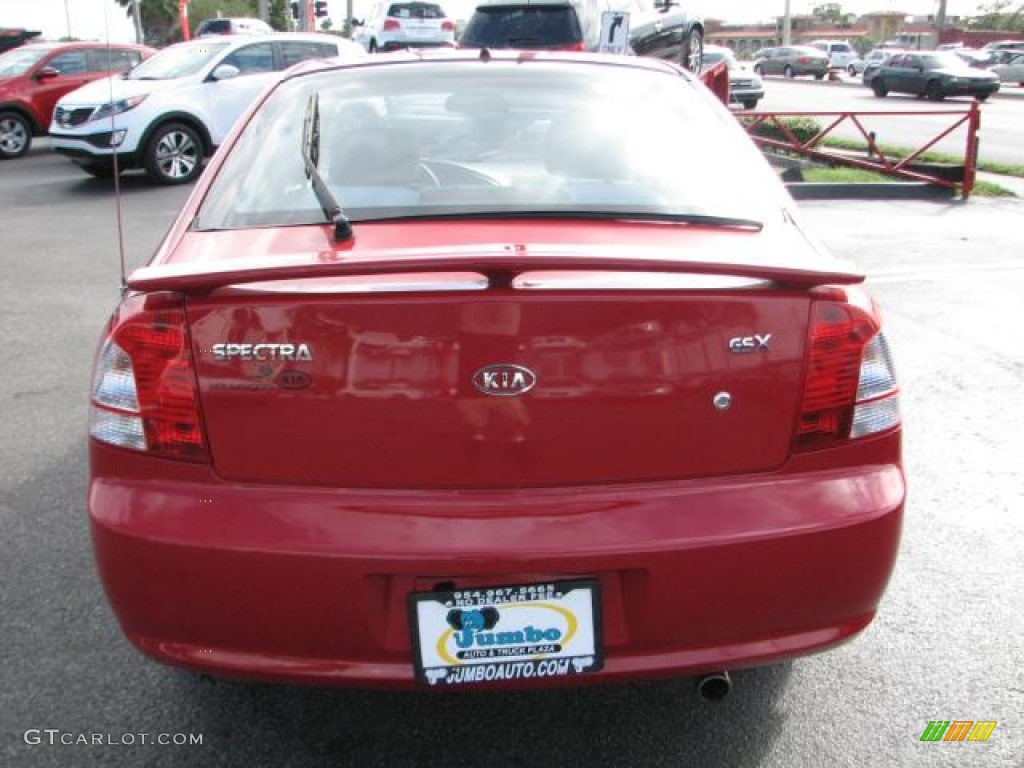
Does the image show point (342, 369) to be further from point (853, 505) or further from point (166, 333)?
point (853, 505)

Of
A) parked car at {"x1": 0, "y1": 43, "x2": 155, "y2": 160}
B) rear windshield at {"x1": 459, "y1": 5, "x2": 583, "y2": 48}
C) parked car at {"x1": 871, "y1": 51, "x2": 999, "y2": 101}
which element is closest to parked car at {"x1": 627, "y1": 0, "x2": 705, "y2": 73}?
rear windshield at {"x1": 459, "y1": 5, "x2": 583, "y2": 48}

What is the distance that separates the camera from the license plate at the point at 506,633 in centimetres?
201

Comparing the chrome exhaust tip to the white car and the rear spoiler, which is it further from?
the white car

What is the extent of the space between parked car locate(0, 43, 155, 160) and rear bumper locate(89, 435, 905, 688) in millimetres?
14244

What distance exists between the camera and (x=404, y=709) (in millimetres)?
2578

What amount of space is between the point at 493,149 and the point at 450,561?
138 cm

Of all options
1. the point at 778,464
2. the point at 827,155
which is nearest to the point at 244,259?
the point at 778,464

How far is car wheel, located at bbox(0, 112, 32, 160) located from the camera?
1444 cm

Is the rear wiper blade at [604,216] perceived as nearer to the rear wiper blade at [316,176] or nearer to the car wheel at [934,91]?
the rear wiper blade at [316,176]

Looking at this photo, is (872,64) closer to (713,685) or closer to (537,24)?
(537,24)

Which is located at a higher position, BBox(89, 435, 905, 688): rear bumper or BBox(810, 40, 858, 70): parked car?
BBox(89, 435, 905, 688): rear bumper

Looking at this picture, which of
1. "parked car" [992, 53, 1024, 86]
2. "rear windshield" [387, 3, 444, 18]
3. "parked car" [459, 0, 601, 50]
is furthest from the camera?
"parked car" [992, 53, 1024, 86]

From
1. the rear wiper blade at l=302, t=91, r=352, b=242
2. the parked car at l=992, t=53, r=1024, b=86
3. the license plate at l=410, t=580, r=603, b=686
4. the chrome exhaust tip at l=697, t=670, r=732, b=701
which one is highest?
the rear wiper blade at l=302, t=91, r=352, b=242

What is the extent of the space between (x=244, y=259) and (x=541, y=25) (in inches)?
435
